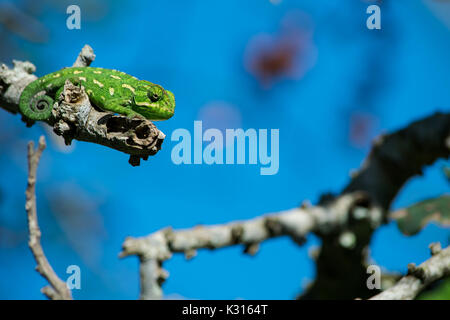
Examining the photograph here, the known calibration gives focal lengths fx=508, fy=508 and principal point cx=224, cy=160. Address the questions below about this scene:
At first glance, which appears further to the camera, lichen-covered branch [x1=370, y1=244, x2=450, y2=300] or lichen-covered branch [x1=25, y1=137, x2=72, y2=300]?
lichen-covered branch [x1=25, y1=137, x2=72, y2=300]

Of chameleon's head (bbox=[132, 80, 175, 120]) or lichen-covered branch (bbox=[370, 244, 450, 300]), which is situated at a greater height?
chameleon's head (bbox=[132, 80, 175, 120])

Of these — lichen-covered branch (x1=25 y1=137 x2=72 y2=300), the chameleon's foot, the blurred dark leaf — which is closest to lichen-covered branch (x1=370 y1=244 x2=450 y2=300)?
the blurred dark leaf

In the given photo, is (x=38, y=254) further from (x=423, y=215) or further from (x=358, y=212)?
(x=358, y=212)

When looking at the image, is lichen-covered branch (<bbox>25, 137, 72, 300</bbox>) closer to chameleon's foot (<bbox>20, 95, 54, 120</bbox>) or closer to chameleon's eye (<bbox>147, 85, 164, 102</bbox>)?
chameleon's foot (<bbox>20, 95, 54, 120</bbox>)

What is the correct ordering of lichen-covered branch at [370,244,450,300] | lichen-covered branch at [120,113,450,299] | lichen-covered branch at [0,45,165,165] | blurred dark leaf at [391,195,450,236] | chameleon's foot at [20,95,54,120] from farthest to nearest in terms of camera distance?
lichen-covered branch at [120,113,450,299]
blurred dark leaf at [391,195,450,236]
chameleon's foot at [20,95,54,120]
lichen-covered branch at [370,244,450,300]
lichen-covered branch at [0,45,165,165]

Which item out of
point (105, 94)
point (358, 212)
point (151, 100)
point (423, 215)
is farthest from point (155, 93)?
point (358, 212)

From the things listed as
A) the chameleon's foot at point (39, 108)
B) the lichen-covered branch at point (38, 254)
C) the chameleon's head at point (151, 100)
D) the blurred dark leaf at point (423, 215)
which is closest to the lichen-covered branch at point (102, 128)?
the chameleon's foot at point (39, 108)

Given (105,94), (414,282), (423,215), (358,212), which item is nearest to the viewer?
(414,282)
